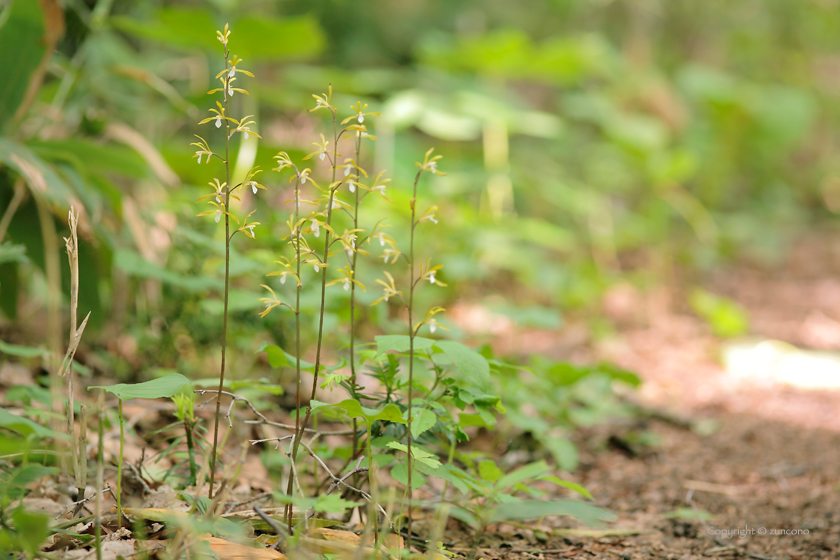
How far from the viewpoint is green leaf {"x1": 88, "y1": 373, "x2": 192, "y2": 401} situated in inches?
33.4

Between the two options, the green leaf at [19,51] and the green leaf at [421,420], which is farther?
the green leaf at [19,51]

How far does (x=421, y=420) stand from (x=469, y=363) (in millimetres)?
115

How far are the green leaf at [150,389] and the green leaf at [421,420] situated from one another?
1.12 ft

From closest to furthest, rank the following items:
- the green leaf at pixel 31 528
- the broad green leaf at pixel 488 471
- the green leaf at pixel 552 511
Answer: the green leaf at pixel 31 528
the green leaf at pixel 552 511
the broad green leaf at pixel 488 471

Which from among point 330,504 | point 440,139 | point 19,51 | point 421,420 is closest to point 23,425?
point 330,504

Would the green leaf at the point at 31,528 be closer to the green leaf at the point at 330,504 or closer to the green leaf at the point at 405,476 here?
the green leaf at the point at 330,504

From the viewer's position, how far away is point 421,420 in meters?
0.92

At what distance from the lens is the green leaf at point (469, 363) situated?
3.02 feet

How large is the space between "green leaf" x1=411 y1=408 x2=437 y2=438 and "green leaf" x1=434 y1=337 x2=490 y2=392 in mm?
83

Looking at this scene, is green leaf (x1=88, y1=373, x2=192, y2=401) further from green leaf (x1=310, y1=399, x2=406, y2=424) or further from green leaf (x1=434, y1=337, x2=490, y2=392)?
green leaf (x1=434, y1=337, x2=490, y2=392)

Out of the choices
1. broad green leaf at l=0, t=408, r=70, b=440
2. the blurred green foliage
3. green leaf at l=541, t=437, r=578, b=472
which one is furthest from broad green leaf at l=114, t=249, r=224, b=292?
green leaf at l=541, t=437, r=578, b=472

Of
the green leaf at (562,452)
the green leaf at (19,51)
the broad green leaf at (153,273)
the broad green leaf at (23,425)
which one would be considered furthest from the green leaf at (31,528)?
the green leaf at (19,51)

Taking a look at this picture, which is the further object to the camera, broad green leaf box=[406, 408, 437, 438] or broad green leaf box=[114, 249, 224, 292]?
broad green leaf box=[114, 249, 224, 292]

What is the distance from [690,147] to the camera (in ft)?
16.2
